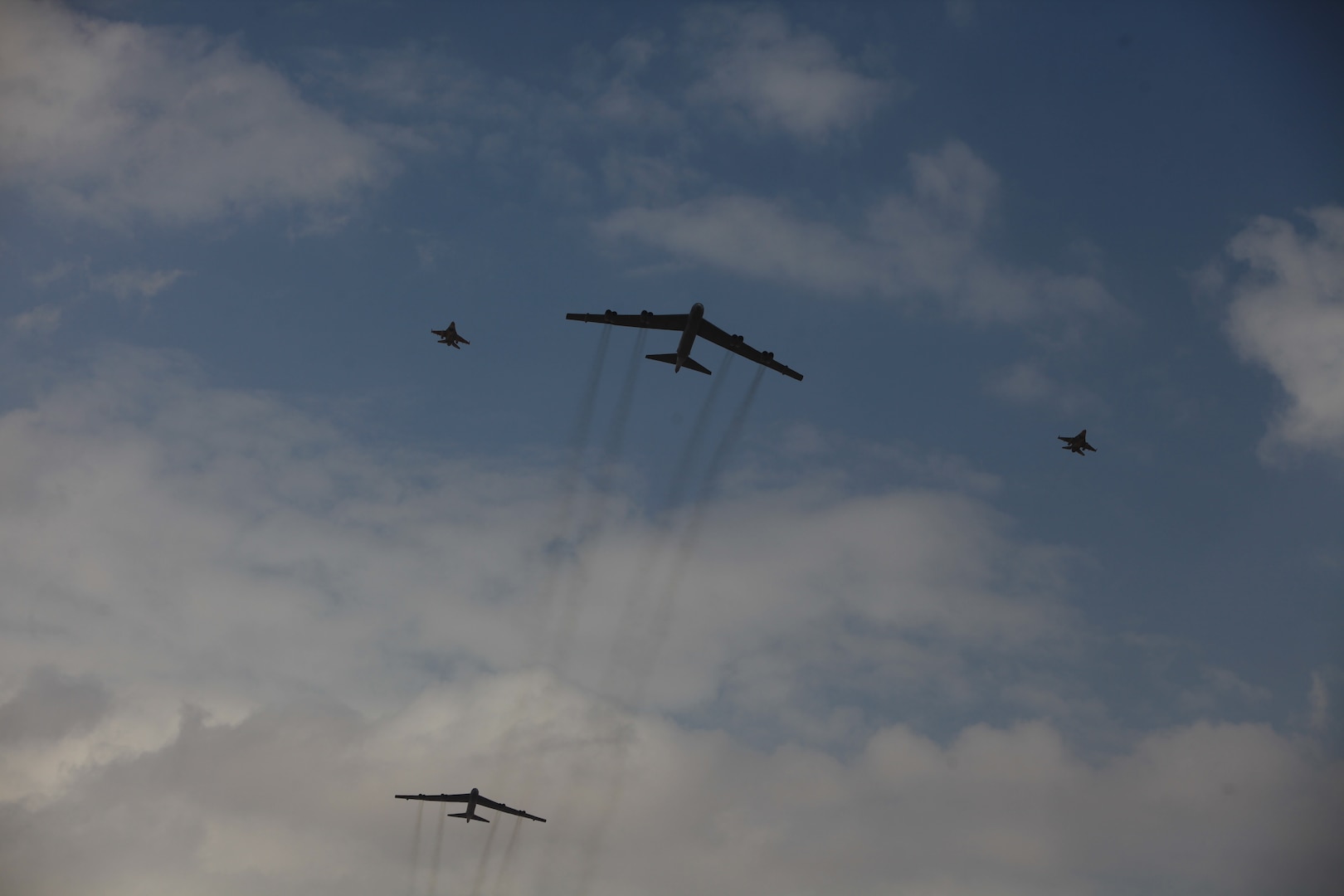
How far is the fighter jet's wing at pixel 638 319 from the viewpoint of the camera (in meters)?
127

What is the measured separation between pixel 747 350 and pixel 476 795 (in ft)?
257

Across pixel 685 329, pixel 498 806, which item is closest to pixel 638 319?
pixel 685 329

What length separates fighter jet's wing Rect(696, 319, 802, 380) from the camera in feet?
415

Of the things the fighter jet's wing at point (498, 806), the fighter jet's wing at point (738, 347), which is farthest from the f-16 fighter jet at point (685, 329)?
the fighter jet's wing at point (498, 806)

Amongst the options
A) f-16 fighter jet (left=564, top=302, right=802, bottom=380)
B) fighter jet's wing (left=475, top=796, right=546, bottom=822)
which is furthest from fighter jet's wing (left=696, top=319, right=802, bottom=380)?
fighter jet's wing (left=475, top=796, right=546, bottom=822)

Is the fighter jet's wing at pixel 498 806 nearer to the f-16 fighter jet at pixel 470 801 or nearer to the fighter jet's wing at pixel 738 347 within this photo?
the f-16 fighter jet at pixel 470 801

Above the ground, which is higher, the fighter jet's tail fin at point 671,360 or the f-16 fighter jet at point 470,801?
the fighter jet's tail fin at point 671,360

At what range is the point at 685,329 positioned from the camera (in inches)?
4926

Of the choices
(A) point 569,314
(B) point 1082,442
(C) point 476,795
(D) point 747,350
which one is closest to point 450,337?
(A) point 569,314

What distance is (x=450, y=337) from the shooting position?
152m

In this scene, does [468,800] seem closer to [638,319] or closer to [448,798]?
[448,798]

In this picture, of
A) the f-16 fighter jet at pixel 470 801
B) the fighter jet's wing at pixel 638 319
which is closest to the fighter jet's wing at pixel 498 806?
the f-16 fighter jet at pixel 470 801

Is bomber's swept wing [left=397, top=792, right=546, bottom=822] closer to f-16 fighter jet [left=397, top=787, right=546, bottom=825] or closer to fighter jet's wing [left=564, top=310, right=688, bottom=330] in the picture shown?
f-16 fighter jet [left=397, top=787, right=546, bottom=825]

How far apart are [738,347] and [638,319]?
44.3 feet
